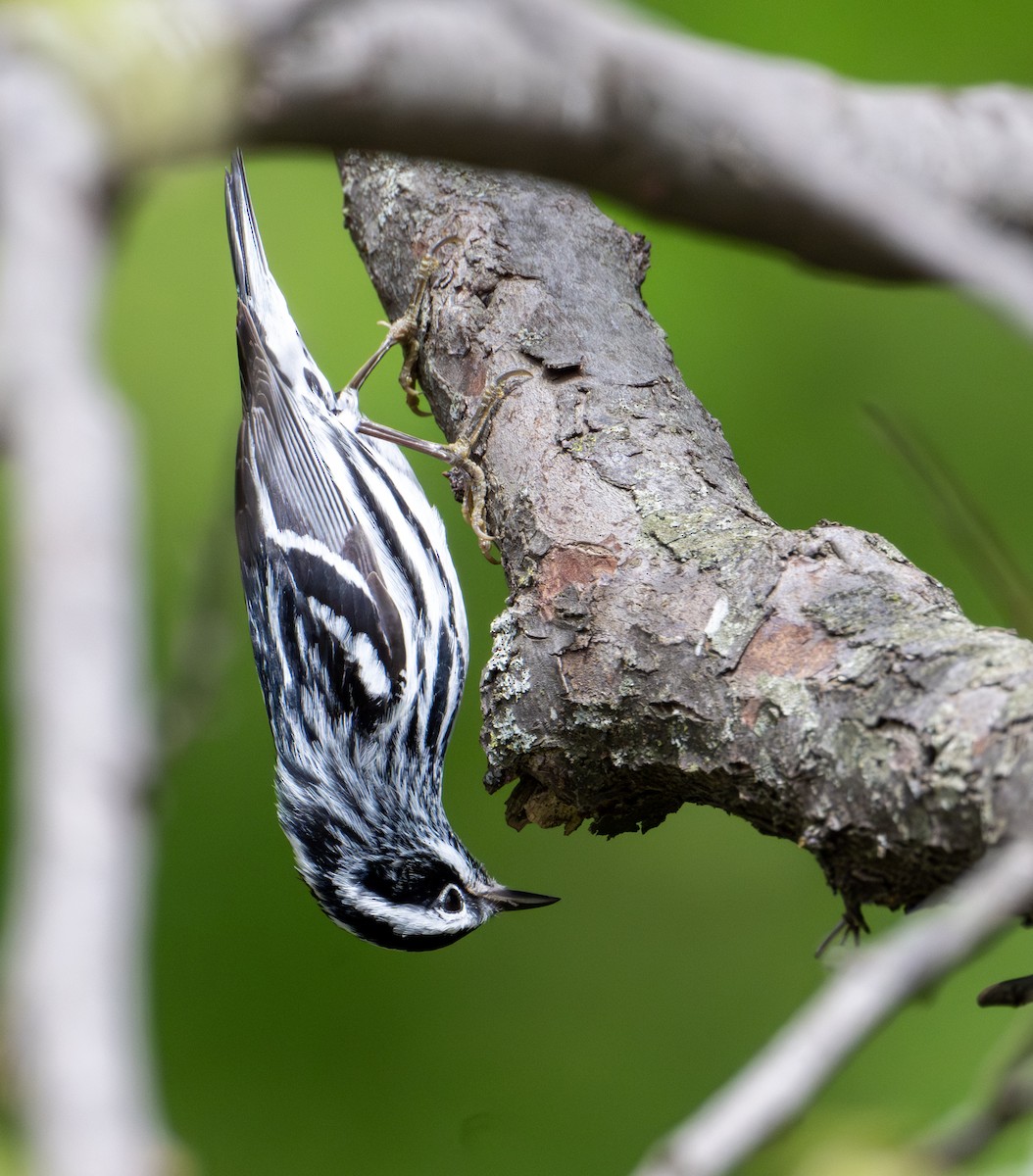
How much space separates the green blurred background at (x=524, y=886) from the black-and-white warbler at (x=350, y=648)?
0.45m

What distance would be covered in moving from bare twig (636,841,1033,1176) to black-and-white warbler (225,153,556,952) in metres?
1.68

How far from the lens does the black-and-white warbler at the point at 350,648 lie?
2.09m

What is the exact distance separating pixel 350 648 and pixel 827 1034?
67.5 inches

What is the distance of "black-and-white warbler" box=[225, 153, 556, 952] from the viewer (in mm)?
2088

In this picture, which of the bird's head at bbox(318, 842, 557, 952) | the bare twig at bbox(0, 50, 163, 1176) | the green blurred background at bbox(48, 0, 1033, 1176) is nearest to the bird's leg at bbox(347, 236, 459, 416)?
the green blurred background at bbox(48, 0, 1033, 1176)

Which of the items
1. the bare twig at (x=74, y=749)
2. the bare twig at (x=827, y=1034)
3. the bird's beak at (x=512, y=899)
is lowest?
the bird's beak at (x=512, y=899)

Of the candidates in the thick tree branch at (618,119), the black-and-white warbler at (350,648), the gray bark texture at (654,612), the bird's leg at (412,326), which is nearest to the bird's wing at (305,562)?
the black-and-white warbler at (350,648)

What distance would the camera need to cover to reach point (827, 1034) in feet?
1.30

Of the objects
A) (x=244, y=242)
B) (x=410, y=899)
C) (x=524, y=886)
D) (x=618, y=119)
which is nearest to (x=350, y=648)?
(x=410, y=899)

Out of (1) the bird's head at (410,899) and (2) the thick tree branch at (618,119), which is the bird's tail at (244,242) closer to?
(1) the bird's head at (410,899)

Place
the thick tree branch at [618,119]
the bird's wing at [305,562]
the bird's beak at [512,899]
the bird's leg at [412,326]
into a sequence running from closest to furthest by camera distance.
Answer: the thick tree branch at [618,119]
the bird's leg at [412,326]
the bird's wing at [305,562]
the bird's beak at [512,899]

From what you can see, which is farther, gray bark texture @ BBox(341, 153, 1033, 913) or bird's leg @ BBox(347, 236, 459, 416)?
bird's leg @ BBox(347, 236, 459, 416)

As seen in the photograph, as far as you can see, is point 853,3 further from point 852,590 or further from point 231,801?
point 231,801

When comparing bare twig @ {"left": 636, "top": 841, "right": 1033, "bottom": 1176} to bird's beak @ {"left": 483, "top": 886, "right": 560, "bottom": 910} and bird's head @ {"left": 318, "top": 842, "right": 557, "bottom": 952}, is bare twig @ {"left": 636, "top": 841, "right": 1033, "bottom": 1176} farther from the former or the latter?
bird's beak @ {"left": 483, "top": 886, "right": 560, "bottom": 910}
